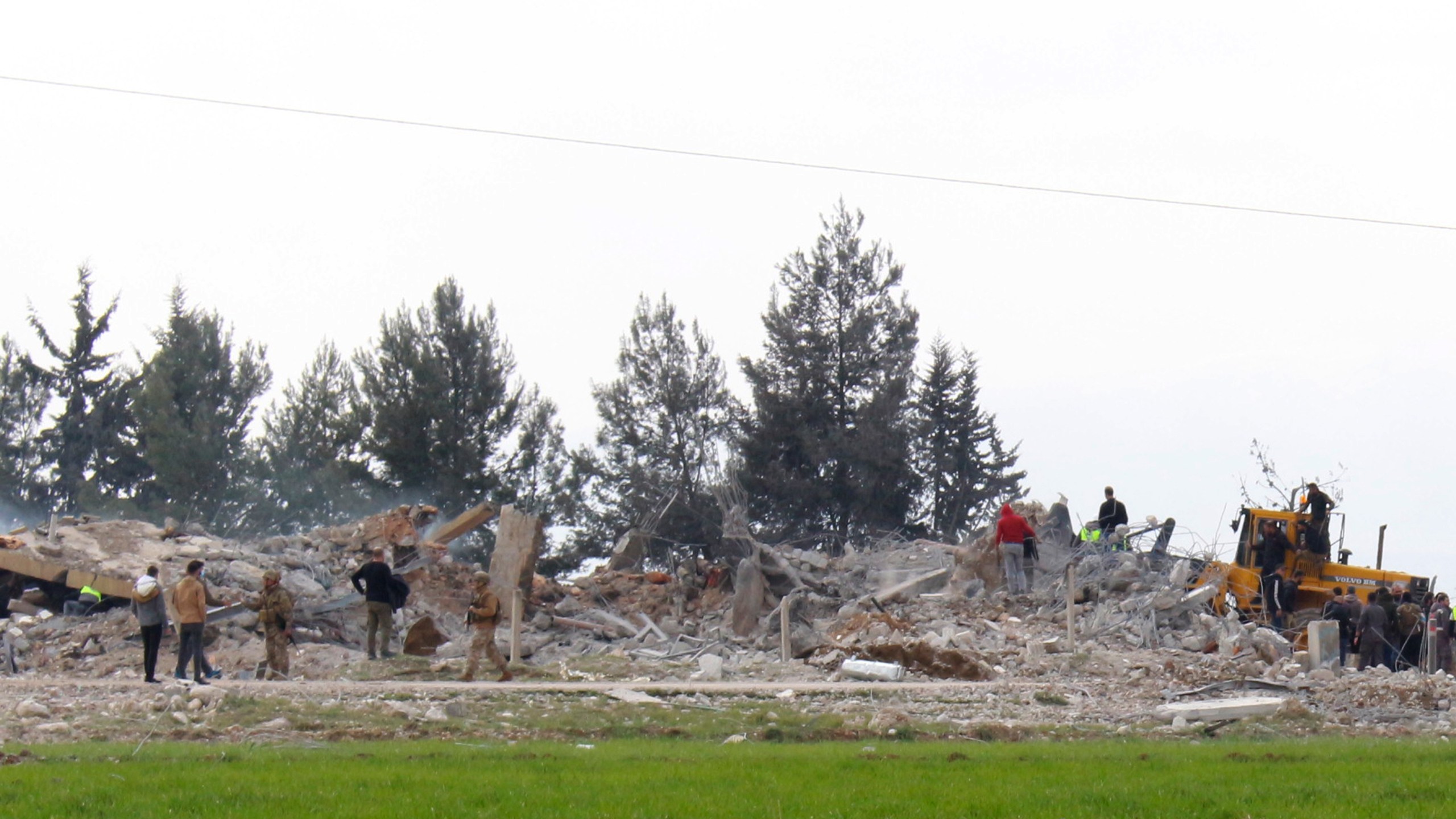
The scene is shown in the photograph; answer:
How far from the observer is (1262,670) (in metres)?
19.4

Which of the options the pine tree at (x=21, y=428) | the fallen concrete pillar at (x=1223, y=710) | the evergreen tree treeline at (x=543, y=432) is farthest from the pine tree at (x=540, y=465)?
the fallen concrete pillar at (x=1223, y=710)

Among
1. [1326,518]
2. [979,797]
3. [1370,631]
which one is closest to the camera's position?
[979,797]

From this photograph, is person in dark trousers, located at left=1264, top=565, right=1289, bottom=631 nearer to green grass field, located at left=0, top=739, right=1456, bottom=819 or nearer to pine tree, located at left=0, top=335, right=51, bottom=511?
green grass field, located at left=0, top=739, right=1456, bottom=819

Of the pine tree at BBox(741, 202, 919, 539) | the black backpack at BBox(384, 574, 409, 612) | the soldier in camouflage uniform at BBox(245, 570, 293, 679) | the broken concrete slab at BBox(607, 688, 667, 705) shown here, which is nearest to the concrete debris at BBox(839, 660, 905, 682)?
the broken concrete slab at BBox(607, 688, 667, 705)

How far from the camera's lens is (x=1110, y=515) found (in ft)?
91.5

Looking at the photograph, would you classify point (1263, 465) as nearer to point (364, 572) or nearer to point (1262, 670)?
point (1262, 670)

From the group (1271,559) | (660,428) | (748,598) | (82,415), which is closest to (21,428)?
(82,415)

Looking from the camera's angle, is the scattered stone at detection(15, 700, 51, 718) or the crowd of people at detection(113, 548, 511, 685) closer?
the scattered stone at detection(15, 700, 51, 718)

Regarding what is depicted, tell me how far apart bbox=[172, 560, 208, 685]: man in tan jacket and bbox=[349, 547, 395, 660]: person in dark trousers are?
2.91m

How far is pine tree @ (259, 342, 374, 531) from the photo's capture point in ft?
147

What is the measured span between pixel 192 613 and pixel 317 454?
32.4m

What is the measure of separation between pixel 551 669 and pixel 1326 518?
47.3ft

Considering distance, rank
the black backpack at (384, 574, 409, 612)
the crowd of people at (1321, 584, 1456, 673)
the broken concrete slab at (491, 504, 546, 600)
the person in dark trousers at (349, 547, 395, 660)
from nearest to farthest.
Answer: the person in dark trousers at (349, 547, 395, 660) < the black backpack at (384, 574, 409, 612) < the crowd of people at (1321, 584, 1456, 673) < the broken concrete slab at (491, 504, 546, 600)

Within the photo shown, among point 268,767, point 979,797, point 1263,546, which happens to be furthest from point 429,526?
point 979,797
